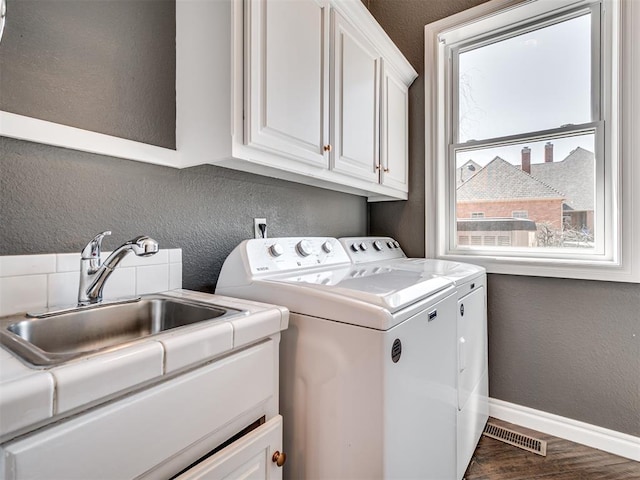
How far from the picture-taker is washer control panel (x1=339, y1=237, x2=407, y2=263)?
186 centimetres

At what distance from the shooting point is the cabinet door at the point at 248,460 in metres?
0.74

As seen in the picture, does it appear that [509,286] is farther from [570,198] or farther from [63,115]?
[63,115]

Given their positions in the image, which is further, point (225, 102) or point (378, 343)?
point (225, 102)

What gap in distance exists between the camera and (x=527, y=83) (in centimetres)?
204

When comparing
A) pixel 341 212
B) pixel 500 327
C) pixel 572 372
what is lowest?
pixel 572 372

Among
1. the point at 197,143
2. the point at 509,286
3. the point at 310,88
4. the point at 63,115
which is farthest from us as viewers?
the point at 509,286

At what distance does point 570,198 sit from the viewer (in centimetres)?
188

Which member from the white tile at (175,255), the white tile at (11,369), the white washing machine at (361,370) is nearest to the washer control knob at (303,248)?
the white washing machine at (361,370)

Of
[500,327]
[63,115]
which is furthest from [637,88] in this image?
[63,115]

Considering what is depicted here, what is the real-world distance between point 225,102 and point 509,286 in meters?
1.85

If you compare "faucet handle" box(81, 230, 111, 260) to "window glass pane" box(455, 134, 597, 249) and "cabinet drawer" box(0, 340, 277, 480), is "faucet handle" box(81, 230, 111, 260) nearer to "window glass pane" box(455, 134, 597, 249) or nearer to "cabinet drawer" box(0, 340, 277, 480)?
"cabinet drawer" box(0, 340, 277, 480)

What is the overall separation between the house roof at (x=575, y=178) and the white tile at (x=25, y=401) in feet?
7.66

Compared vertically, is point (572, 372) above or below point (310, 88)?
below

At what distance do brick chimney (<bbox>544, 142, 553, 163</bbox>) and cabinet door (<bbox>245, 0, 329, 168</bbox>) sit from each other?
1398mm
